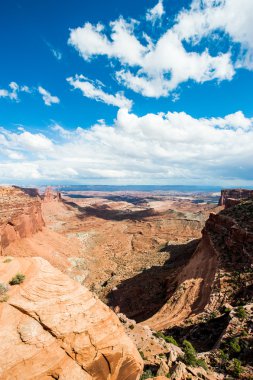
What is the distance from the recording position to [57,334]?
37.2 feet

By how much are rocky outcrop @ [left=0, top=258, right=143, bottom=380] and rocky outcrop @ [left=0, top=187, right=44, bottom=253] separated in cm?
5040

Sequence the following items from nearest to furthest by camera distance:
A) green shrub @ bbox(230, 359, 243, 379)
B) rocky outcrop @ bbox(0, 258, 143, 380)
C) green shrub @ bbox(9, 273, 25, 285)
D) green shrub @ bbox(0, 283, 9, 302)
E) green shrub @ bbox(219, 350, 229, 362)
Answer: rocky outcrop @ bbox(0, 258, 143, 380) < green shrub @ bbox(0, 283, 9, 302) < green shrub @ bbox(9, 273, 25, 285) < green shrub @ bbox(230, 359, 243, 379) < green shrub @ bbox(219, 350, 229, 362)

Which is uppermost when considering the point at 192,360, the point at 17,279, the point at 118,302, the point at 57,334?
the point at 17,279

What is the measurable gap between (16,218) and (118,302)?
35480 millimetres

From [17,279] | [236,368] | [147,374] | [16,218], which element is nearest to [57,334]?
[17,279]

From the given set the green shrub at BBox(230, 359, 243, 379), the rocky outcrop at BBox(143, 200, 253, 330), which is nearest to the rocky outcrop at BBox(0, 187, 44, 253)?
the rocky outcrop at BBox(143, 200, 253, 330)

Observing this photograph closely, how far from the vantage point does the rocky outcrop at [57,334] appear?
1062cm

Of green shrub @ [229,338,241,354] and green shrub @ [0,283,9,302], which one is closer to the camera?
green shrub @ [0,283,9,302]

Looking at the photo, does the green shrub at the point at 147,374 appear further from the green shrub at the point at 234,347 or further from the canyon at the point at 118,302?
the green shrub at the point at 234,347

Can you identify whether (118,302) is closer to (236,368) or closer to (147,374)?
(236,368)

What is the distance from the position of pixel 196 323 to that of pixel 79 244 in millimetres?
65162

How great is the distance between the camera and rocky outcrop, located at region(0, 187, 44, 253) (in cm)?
6063

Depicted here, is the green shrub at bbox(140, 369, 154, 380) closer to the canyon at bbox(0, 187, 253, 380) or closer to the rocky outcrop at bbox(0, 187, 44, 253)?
the canyon at bbox(0, 187, 253, 380)

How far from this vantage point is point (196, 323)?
93.9 ft
